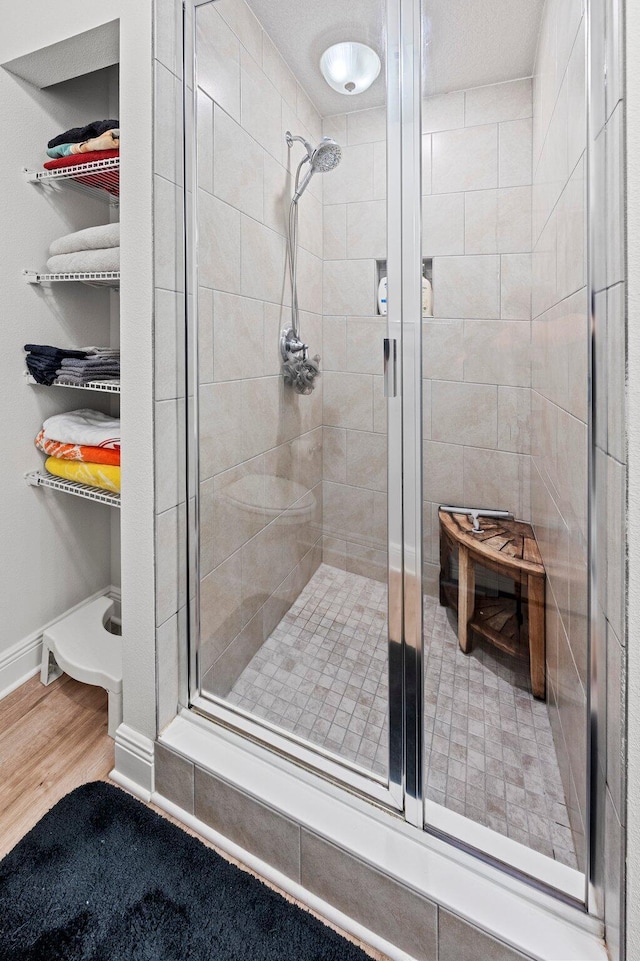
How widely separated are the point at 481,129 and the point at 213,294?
712 mm

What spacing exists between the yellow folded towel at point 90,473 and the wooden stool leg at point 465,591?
41.4 inches

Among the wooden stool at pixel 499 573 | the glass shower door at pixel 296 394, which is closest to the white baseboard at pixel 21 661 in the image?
the glass shower door at pixel 296 394

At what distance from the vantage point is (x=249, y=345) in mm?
1220

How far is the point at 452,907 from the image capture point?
2.74 feet

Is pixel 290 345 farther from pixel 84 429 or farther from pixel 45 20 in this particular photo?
pixel 45 20

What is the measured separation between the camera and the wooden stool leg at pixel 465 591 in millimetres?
1001

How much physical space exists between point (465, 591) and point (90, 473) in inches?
47.1

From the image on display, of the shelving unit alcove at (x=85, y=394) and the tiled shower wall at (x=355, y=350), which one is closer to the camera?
the tiled shower wall at (x=355, y=350)

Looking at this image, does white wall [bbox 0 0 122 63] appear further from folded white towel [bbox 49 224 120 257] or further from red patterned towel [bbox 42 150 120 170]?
folded white towel [bbox 49 224 120 257]

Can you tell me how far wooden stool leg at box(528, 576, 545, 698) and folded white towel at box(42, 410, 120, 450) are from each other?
125 cm

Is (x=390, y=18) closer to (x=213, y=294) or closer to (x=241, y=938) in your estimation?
(x=213, y=294)

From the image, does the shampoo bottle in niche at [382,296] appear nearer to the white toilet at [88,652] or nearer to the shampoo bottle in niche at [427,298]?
the shampoo bottle in niche at [427,298]

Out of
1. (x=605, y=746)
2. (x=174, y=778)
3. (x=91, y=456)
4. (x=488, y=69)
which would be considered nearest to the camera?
(x=605, y=746)

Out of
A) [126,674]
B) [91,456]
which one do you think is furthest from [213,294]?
[126,674]
